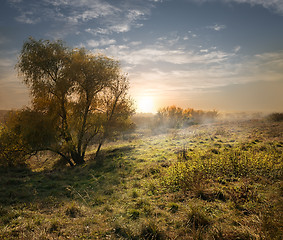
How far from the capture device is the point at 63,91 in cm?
1812

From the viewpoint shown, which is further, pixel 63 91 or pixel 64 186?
pixel 63 91

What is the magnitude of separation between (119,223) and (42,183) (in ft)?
30.8

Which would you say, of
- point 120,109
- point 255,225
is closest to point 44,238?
point 255,225

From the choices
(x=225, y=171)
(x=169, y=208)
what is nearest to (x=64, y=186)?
(x=169, y=208)

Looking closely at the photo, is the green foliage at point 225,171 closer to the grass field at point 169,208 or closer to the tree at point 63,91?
the grass field at point 169,208

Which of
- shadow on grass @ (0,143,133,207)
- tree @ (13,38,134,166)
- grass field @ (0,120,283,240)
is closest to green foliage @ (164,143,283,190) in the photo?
grass field @ (0,120,283,240)

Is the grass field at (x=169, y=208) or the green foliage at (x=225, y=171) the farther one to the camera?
the green foliage at (x=225, y=171)

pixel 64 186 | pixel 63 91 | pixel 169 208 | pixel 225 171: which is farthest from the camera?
pixel 63 91

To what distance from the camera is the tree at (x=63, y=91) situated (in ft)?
57.7

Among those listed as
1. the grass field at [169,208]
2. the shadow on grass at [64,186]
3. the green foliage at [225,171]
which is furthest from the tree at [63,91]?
the green foliage at [225,171]

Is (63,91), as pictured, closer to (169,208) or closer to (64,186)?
(64,186)

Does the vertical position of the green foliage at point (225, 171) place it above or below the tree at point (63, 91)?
below

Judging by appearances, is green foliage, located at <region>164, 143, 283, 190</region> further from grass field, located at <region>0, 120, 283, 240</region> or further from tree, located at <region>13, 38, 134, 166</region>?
tree, located at <region>13, 38, 134, 166</region>

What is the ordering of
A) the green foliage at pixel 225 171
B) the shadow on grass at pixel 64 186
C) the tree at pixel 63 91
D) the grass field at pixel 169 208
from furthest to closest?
the tree at pixel 63 91 < the shadow on grass at pixel 64 186 < the green foliage at pixel 225 171 < the grass field at pixel 169 208
